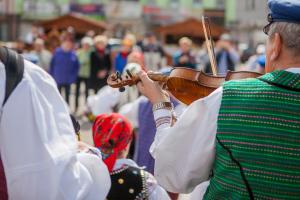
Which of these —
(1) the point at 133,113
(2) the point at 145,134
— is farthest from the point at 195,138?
(1) the point at 133,113

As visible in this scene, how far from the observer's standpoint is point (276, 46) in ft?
6.19

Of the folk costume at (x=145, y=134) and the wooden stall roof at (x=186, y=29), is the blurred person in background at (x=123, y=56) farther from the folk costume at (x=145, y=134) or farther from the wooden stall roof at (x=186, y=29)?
the wooden stall roof at (x=186, y=29)

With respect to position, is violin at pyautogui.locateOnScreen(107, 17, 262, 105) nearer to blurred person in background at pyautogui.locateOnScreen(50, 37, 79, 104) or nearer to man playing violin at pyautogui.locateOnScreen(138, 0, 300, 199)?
man playing violin at pyautogui.locateOnScreen(138, 0, 300, 199)

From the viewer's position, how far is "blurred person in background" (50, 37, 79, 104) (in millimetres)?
10617

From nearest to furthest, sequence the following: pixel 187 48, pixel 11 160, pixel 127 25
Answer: pixel 11 160, pixel 187 48, pixel 127 25

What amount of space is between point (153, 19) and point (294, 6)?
3674 centimetres

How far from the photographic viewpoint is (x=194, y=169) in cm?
192

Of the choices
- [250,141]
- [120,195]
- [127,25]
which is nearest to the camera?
[250,141]

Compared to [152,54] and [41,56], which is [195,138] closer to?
[41,56]

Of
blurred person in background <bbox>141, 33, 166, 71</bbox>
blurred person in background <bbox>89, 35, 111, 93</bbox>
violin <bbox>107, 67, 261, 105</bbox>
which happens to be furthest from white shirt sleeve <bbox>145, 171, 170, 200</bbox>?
blurred person in background <bbox>141, 33, 166, 71</bbox>

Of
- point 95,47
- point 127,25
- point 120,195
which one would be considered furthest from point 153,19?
point 120,195

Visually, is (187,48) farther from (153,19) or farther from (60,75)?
(153,19)

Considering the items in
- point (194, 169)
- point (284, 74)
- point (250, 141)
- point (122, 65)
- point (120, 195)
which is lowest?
point (122, 65)

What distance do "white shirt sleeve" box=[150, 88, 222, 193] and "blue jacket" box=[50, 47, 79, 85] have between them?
8.75 m
